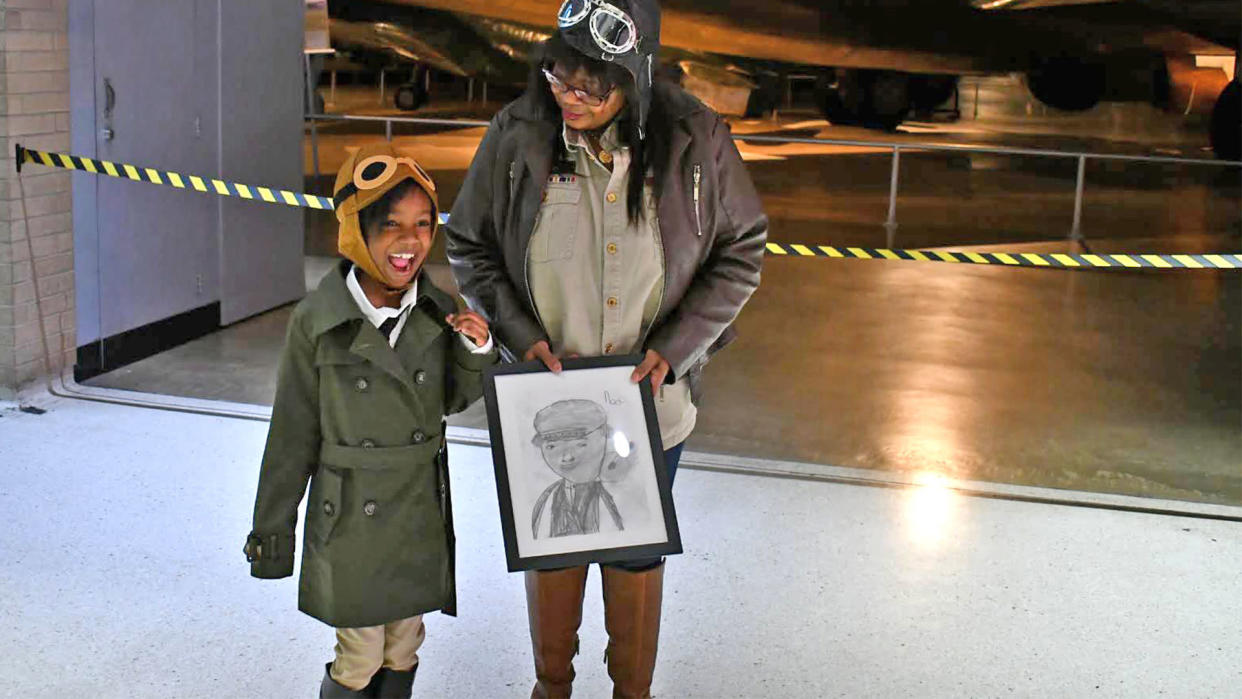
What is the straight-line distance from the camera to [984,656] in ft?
10.7

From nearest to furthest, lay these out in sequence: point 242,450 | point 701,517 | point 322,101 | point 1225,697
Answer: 1. point 1225,697
2. point 701,517
3. point 242,450
4. point 322,101

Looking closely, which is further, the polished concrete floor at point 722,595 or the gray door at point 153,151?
the gray door at point 153,151

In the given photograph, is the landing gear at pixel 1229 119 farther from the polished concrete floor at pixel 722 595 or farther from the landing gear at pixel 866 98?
the polished concrete floor at pixel 722 595

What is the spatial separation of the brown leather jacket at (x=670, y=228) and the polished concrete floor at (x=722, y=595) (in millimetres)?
926

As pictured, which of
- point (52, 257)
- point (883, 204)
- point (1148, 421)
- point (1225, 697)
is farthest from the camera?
point (883, 204)

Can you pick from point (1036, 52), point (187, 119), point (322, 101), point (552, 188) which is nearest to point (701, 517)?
point (552, 188)

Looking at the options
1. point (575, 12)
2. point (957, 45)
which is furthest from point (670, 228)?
point (957, 45)

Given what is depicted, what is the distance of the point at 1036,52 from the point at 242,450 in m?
12.6

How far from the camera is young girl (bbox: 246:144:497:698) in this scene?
2.28 meters

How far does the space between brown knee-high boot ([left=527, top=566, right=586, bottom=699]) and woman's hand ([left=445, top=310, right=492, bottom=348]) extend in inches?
20.1

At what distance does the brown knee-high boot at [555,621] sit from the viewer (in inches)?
104

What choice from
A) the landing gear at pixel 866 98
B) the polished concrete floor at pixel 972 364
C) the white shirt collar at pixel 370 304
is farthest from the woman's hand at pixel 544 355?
the landing gear at pixel 866 98

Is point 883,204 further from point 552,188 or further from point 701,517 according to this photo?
point 552,188

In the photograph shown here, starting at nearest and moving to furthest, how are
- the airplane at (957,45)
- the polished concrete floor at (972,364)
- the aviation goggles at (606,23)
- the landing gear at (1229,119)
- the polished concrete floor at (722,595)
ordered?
the aviation goggles at (606,23)
the polished concrete floor at (722,595)
the polished concrete floor at (972,364)
the airplane at (957,45)
the landing gear at (1229,119)
